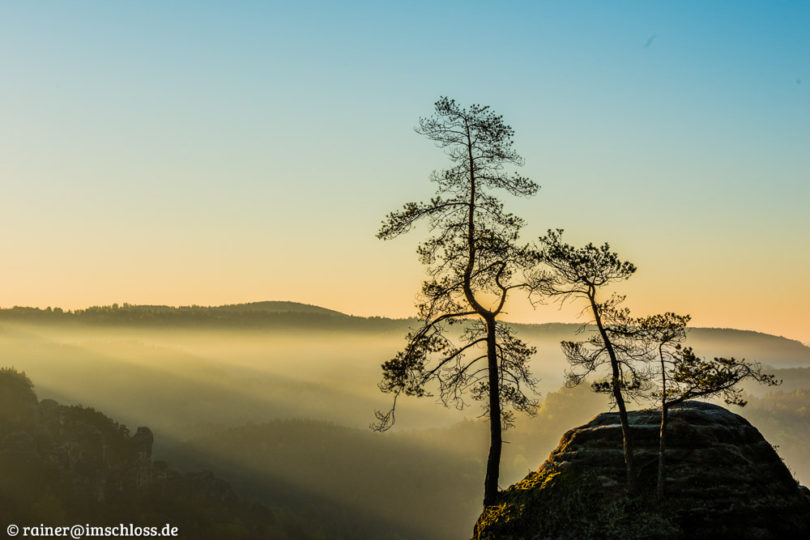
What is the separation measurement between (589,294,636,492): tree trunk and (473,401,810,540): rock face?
563mm

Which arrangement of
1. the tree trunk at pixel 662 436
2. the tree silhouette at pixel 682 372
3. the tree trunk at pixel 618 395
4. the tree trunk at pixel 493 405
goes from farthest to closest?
the tree trunk at pixel 493 405 → the tree trunk at pixel 618 395 → the tree trunk at pixel 662 436 → the tree silhouette at pixel 682 372

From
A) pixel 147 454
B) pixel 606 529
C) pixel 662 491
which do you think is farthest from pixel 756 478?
pixel 147 454

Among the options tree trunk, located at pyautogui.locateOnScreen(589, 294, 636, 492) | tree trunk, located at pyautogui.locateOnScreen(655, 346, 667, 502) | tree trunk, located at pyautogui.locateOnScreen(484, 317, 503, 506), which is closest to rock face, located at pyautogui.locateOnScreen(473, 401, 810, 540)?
tree trunk, located at pyautogui.locateOnScreen(655, 346, 667, 502)

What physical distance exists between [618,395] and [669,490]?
3.44 metres

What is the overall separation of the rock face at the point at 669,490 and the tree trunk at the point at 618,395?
0.56 m

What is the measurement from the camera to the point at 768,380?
743 inches

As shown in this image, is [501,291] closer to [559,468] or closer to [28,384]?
[559,468]

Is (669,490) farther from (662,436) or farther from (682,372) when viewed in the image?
(682,372)

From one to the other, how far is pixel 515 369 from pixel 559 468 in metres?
4.17

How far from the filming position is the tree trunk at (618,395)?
21.0 m

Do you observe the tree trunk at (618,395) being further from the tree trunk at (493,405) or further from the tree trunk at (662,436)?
the tree trunk at (493,405)

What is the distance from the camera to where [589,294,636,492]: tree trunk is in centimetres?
2100

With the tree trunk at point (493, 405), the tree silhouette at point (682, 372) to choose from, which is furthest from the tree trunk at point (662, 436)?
the tree trunk at point (493, 405)

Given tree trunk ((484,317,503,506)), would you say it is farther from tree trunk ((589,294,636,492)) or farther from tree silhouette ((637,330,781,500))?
tree silhouette ((637,330,781,500))
